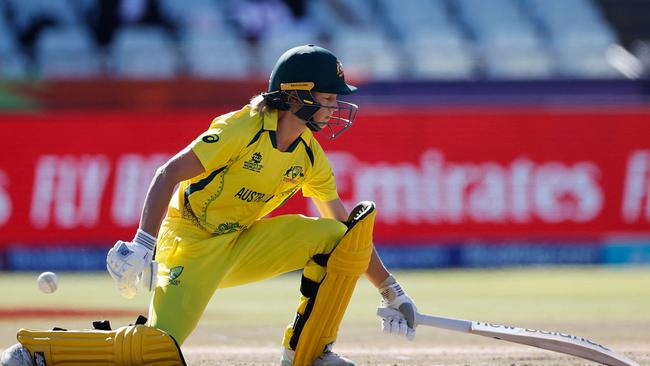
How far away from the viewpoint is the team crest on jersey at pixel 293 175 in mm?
6027

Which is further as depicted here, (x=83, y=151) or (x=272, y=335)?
(x=83, y=151)

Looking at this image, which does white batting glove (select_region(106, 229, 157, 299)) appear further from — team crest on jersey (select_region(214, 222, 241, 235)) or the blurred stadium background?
the blurred stadium background

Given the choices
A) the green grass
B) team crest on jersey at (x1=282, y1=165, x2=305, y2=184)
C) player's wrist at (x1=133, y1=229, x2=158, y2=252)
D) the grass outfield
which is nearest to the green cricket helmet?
team crest on jersey at (x1=282, y1=165, x2=305, y2=184)

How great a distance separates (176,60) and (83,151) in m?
5.05

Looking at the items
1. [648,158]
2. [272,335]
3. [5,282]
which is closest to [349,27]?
[648,158]

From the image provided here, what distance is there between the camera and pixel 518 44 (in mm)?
22516

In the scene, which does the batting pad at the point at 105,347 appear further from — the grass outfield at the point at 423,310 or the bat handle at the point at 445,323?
the grass outfield at the point at 423,310

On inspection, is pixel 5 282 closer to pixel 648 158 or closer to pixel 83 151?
pixel 83 151

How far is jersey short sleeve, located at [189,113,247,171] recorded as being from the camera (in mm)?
5555

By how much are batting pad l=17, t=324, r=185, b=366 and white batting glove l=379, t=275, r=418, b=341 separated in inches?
47.3

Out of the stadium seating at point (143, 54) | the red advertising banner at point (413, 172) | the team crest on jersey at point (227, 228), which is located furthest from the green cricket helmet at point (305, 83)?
the stadium seating at point (143, 54)

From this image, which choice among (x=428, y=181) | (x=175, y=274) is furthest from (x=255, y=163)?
(x=428, y=181)

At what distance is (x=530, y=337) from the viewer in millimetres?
5980

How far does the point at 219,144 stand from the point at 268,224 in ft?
2.06
